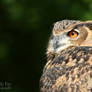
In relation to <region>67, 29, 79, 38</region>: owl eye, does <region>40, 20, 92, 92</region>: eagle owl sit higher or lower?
→ lower

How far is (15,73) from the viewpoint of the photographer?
6.22 m

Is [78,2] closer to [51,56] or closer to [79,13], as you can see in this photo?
[79,13]

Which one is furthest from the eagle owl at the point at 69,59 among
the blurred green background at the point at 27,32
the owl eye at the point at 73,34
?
the blurred green background at the point at 27,32

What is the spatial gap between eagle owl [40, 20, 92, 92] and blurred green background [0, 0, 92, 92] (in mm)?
1559

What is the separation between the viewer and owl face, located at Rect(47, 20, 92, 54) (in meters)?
3.29

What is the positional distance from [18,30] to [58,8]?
3.00ft

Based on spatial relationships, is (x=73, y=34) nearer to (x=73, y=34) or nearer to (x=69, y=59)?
(x=73, y=34)

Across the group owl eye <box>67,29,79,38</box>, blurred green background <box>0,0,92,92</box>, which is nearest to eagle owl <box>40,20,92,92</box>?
owl eye <box>67,29,79,38</box>

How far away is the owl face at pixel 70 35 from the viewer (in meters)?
3.29

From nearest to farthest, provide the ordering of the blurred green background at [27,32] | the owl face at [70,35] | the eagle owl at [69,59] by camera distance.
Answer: the eagle owl at [69,59], the owl face at [70,35], the blurred green background at [27,32]

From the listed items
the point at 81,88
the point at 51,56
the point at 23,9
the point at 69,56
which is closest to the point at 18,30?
the point at 23,9

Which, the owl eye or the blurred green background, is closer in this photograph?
the owl eye

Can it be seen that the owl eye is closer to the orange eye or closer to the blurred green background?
the orange eye

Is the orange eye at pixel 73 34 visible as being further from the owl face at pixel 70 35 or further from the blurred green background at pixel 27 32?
the blurred green background at pixel 27 32
